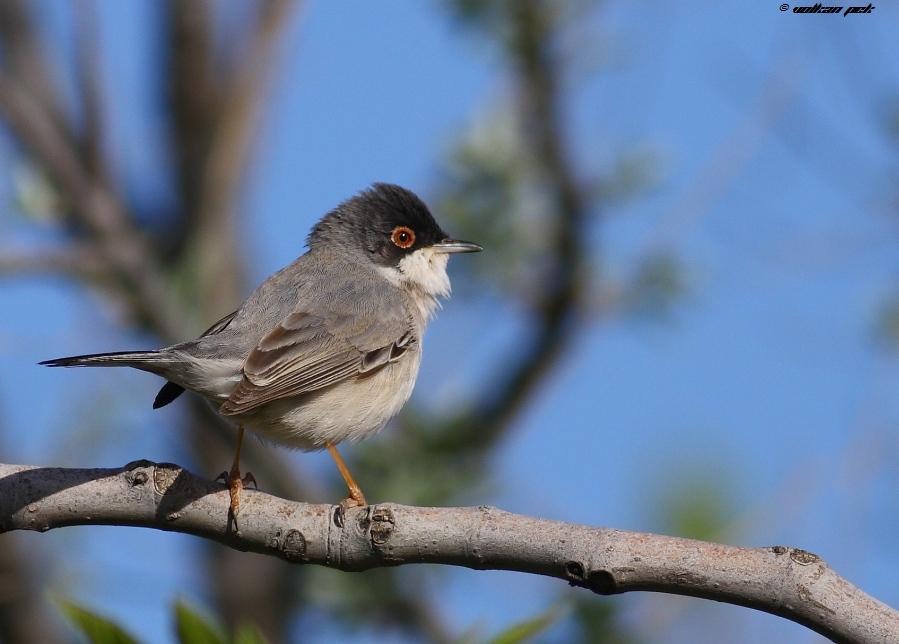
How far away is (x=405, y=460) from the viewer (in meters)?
6.50

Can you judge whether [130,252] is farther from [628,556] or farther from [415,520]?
[628,556]

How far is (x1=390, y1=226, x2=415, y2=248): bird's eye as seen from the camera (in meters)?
5.74

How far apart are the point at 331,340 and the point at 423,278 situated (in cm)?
105

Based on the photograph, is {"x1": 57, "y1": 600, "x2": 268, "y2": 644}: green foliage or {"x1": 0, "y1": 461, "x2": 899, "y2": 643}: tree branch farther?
{"x1": 0, "y1": 461, "x2": 899, "y2": 643}: tree branch

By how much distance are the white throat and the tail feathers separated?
1.84 m

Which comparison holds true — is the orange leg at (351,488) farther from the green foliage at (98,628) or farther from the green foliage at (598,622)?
the green foliage at (98,628)

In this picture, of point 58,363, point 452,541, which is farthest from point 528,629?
point 58,363

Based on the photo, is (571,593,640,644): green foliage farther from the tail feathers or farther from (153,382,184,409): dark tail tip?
the tail feathers

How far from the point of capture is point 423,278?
18.7 feet

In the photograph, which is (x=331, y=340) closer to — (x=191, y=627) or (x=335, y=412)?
(x=335, y=412)

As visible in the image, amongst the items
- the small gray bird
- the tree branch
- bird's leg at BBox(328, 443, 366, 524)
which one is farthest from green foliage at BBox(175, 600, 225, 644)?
bird's leg at BBox(328, 443, 366, 524)

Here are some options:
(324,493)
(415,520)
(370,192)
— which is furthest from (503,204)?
(415,520)

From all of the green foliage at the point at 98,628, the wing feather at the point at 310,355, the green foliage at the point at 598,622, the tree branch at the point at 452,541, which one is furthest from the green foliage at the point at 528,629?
the green foliage at the point at 598,622

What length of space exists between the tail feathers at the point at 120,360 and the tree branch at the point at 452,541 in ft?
1.49
